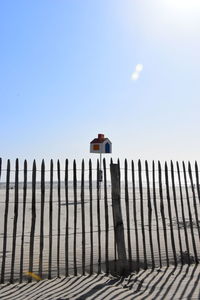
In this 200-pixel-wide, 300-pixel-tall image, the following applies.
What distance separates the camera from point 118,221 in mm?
5207

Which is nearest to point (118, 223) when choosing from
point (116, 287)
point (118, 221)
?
point (118, 221)

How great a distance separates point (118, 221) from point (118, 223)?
0.12ft

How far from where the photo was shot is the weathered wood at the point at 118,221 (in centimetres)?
502

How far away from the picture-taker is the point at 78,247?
6.77 m

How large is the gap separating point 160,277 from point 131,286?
660 millimetres

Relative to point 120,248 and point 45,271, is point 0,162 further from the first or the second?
point 120,248

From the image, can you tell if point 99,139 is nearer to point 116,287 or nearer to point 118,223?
point 118,223

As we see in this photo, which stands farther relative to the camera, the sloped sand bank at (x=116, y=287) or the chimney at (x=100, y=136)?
the chimney at (x=100, y=136)

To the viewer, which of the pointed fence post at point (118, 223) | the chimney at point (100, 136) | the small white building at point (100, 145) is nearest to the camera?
the pointed fence post at point (118, 223)

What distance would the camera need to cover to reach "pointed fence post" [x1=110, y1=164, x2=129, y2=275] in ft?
16.5

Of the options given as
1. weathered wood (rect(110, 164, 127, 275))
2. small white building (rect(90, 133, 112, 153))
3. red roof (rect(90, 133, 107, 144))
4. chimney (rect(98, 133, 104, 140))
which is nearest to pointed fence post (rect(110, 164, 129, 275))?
weathered wood (rect(110, 164, 127, 275))

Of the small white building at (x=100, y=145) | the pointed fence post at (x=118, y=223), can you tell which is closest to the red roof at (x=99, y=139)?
the small white building at (x=100, y=145)

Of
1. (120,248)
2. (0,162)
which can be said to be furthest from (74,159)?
(120,248)

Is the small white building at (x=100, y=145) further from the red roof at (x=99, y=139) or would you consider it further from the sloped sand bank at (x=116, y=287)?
the sloped sand bank at (x=116, y=287)
